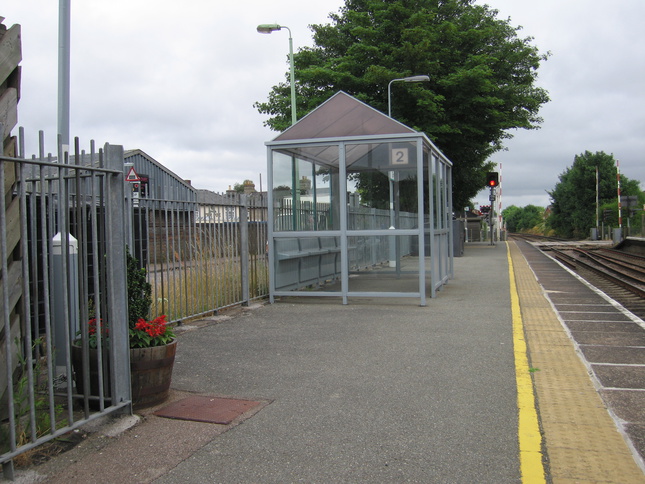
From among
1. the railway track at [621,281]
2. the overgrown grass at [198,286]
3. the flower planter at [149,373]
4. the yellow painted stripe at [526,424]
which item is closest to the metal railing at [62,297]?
the flower planter at [149,373]

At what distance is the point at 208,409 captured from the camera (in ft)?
15.1

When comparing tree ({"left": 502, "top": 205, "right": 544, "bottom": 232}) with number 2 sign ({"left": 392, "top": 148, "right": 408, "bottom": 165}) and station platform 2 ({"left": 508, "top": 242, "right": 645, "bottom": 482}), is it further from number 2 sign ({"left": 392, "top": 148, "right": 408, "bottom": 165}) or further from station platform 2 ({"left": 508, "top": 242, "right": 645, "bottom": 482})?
station platform 2 ({"left": 508, "top": 242, "right": 645, "bottom": 482})

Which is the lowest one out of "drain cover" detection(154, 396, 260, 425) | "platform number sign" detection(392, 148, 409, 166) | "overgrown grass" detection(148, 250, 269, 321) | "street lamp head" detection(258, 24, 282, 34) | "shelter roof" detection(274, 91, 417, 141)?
"drain cover" detection(154, 396, 260, 425)

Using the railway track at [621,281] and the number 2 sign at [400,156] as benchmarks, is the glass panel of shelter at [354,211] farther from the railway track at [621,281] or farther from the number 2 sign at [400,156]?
the railway track at [621,281]

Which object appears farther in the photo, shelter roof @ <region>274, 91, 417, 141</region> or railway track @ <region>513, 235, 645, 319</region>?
railway track @ <region>513, 235, 645, 319</region>

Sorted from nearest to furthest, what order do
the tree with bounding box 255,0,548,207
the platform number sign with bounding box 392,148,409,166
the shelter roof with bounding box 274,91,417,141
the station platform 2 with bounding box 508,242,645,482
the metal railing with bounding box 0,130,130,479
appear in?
the metal railing with bounding box 0,130,130,479
the station platform 2 with bounding box 508,242,645,482
the shelter roof with bounding box 274,91,417,141
the platform number sign with bounding box 392,148,409,166
the tree with bounding box 255,0,548,207

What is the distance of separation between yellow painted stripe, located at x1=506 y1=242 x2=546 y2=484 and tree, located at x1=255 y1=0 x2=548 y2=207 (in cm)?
1951

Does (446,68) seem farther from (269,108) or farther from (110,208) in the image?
(110,208)

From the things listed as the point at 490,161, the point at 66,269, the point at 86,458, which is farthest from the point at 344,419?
the point at 490,161

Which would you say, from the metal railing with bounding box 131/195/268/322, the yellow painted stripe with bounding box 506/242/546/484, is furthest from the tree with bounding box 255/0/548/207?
the yellow painted stripe with bounding box 506/242/546/484

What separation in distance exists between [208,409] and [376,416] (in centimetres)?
126

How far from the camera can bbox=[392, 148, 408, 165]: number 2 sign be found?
10468mm

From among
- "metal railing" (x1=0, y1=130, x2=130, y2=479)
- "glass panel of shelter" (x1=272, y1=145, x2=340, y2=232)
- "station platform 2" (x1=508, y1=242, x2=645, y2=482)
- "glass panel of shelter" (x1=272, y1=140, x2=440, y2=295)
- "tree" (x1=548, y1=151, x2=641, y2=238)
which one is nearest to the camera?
"metal railing" (x1=0, y1=130, x2=130, y2=479)

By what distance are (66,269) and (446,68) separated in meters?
24.7
